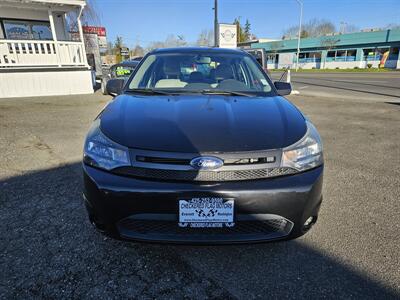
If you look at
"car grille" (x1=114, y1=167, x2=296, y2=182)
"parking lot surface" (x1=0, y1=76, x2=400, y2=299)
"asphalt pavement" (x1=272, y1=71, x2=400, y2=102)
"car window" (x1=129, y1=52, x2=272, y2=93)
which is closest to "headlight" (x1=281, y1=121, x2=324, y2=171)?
"car grille" (x1=114, y1=167, x2=296, y2=182)

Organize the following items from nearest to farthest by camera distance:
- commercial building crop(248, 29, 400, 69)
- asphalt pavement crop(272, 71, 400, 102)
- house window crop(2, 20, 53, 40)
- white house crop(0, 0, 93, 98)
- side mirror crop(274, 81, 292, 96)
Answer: side mirror crop(274, 81, 292, 96), white house crop(0, 0, 93, 98), asphalt pavement crop(272, 71, 400, 102), house window crop(2, 20, 53, 40), commercial building crop(248, 29, 400, 69)

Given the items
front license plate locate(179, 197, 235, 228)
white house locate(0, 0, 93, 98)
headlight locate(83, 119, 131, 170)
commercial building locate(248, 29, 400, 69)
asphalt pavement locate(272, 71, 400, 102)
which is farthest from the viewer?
commercial building locate(248, 29, 400, 69)

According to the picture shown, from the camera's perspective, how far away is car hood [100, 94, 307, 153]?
190 cm

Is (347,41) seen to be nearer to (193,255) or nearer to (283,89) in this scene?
(283,89)

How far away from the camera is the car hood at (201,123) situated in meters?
1.90

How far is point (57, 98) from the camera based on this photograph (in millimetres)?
10594

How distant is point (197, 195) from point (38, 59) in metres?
Answer: 12.5

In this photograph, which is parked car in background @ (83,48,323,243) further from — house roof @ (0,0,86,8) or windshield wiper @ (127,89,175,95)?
house roof @ (0,0,86,8)

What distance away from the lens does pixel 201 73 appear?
3264 millimetres

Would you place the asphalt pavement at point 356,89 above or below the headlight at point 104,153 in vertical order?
below

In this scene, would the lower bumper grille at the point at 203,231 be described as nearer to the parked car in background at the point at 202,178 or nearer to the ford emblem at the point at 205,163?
the parked car in background at the point at 202,178

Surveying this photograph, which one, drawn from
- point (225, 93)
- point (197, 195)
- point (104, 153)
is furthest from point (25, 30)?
point (197, 195)

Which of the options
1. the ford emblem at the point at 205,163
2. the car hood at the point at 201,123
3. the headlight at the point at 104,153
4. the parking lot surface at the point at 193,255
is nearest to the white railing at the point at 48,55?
the parking lot surface at the point at 193,255

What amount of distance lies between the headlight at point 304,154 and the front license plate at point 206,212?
481 millimetres
